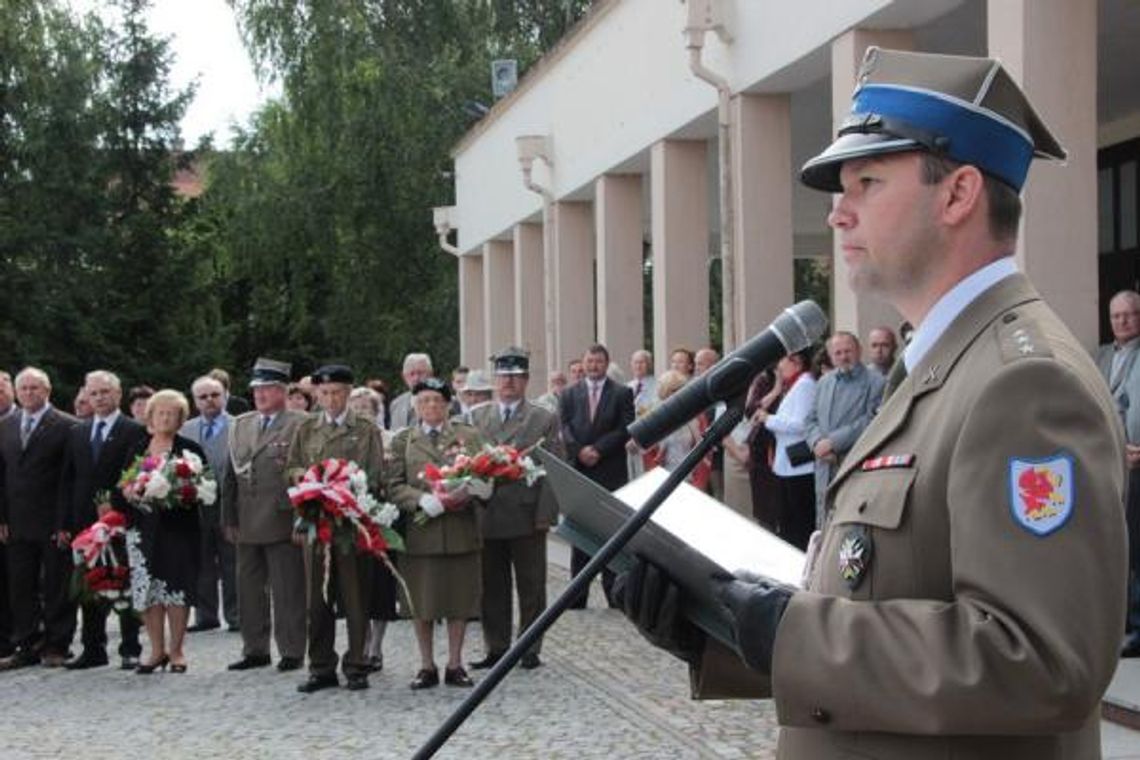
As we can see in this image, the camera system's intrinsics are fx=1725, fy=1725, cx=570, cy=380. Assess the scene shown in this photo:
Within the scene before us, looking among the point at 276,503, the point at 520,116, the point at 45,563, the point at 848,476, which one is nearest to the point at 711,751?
the point at 276,503

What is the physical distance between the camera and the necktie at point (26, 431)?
12.2 m

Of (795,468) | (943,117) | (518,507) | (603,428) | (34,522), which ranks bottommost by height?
(34,522)

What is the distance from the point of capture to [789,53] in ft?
44.8

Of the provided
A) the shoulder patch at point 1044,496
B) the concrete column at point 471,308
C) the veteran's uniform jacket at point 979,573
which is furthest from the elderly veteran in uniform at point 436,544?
the concrete column at point 471,308

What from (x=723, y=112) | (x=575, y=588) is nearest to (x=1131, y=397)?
(x=723, y=112)

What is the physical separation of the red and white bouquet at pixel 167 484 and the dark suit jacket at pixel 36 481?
1.01 m

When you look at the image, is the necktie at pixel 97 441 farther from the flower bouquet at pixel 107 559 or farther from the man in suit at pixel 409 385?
the man in suit at pixel 409 385

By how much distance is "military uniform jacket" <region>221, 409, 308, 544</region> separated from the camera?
1138 centimetres

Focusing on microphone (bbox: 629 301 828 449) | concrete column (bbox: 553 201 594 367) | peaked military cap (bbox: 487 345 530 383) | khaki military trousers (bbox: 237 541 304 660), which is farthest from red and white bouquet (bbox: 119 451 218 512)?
concrete column (bbox: 553 201 594 367)

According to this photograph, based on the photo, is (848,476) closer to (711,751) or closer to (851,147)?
(851,147)

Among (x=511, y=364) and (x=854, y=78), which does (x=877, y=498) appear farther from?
(x=854, y=78)

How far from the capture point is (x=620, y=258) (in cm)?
2020

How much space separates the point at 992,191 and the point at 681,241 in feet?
51.0

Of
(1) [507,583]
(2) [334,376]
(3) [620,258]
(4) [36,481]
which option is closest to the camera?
(2) [334,376]
